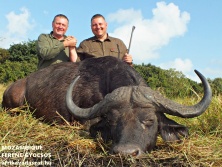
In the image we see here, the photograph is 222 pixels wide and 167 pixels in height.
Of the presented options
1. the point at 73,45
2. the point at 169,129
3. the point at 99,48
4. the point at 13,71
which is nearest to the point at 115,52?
the point at 99,48

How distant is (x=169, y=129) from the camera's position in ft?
14.2

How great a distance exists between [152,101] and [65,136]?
1343 millimetres

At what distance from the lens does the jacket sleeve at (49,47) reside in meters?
7.32

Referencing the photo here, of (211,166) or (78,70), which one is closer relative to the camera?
(211,166)

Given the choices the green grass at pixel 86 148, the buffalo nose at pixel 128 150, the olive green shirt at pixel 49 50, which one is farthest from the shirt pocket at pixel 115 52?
the buffalo nose at pixel 128 150

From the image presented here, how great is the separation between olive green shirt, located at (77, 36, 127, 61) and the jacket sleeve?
2.70 feet

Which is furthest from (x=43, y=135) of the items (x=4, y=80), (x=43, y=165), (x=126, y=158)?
(x=4, y=80)

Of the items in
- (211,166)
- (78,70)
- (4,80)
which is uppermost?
(4,80)

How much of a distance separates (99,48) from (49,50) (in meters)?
1.43

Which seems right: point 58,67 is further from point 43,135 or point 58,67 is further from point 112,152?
point 112,152

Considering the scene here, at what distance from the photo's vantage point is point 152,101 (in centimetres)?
410

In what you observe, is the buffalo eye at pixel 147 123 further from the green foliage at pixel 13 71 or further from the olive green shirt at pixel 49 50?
the green foliage at pixel 13 71

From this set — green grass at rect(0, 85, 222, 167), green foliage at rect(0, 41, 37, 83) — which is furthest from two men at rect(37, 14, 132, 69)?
green foliage at rect(0, 41, 37, 83)

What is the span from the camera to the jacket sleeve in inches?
288
